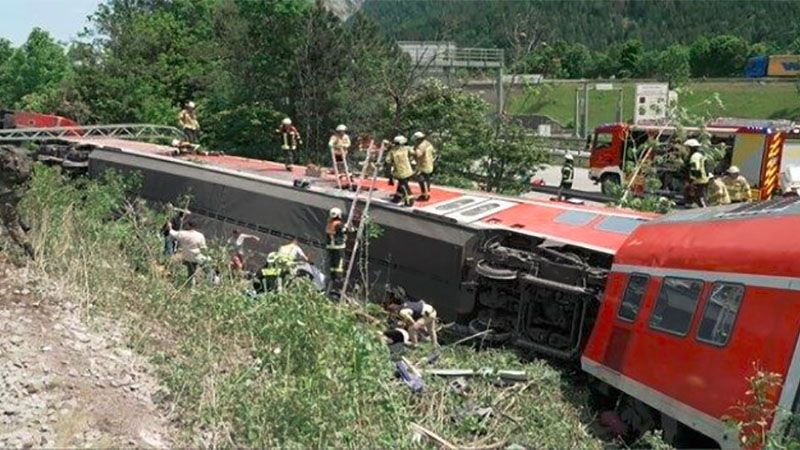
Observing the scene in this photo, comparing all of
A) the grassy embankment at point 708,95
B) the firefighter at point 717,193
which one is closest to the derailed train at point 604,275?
the firefighter at point 717,193

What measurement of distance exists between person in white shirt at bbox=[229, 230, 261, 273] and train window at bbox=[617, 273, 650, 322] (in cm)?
512

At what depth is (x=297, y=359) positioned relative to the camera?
20.7 feet

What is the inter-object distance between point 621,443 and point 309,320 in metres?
3.51

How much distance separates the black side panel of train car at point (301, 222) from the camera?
35.7 ft

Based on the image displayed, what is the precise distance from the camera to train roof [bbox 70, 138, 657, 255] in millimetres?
9844

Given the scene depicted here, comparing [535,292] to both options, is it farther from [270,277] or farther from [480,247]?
[270,277]

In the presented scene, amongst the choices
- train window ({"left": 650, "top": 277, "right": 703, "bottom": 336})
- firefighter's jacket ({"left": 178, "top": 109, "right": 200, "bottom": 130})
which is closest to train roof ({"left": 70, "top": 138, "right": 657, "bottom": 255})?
train window ({"left": 650, "top": 277, "right": 703, "bottom": 336})

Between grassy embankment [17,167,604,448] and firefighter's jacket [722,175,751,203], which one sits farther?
firefighter's jacket [722,175,751,203]

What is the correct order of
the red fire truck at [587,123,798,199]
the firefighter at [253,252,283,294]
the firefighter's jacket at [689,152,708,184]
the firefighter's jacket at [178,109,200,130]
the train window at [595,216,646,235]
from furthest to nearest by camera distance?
the red fire truck at [587,123,798,199] → the firefighter's jacket at [178,109,200,130] → the firefighter's jacket at [689,152,708,184] → the train window at [595,216,646,235] → the firefighter at [253,252,283,294]

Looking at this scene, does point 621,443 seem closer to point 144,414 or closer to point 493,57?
point 144,414

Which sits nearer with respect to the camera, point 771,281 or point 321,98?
point 771,281

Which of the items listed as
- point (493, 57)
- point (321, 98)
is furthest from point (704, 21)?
point (321, 98)

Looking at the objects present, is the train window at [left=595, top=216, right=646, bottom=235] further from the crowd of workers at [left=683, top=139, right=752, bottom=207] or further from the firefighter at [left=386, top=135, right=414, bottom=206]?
the crowd of workers at [left=683, top=139, right=752, bottom=207]

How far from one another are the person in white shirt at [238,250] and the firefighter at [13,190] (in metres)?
2.55
